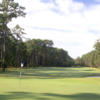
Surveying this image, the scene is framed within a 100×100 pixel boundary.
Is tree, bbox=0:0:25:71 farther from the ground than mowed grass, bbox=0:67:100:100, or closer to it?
farther from the ground

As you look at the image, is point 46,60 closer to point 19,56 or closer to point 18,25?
point 19,56

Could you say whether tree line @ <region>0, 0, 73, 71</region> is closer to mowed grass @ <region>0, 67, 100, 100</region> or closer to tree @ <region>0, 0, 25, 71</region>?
tree @ <region>0, 0, 25, 71</region>

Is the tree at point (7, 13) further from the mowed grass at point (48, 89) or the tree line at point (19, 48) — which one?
the mowed grass at point (48, 89)

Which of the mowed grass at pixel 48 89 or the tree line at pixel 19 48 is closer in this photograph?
the mowed grass at pixel 48 89

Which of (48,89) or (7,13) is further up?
(7,13)

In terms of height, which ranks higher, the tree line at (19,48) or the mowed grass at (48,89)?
the tree line at (19,48)

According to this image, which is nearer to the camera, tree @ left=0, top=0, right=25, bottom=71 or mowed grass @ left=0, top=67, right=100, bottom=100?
mowed grass @ left=0, top=67, right=100, bottom=100

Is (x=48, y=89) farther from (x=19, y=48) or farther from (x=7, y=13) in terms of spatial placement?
(x=19, y=48)

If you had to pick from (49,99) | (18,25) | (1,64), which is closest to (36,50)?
(18,25)

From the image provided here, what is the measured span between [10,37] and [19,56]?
2824 centimetres

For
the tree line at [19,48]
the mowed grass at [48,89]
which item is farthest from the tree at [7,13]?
the mowed grass at [48,89]

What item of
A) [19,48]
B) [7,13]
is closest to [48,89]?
[7,13]

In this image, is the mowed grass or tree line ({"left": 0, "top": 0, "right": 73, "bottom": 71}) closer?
the mowed grass

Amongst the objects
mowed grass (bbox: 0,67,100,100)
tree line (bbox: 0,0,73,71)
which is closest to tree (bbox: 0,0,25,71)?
tree line (bbox: 0,0,73,71)
